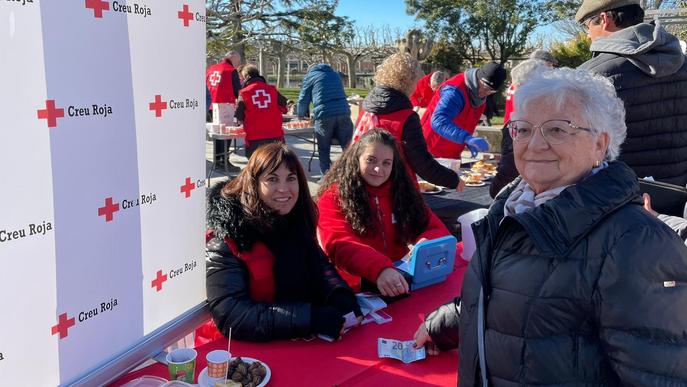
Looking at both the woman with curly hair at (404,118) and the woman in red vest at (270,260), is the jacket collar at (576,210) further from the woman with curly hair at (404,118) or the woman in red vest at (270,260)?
the woman with curly hair at (404,118)

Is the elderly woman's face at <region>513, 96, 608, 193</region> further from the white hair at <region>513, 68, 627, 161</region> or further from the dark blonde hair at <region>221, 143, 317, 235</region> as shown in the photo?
the dark blonde hair at <region>221, 143, 317, 235</region>

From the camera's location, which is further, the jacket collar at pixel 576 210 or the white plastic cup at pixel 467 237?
the white plastic cup at pixel 467 237

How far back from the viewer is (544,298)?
3.52 feet

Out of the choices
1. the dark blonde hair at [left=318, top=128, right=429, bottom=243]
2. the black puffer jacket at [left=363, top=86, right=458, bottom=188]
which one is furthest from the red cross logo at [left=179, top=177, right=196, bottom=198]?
the black puffer jacket at [left=363, top=86, right=458, bottom=188]

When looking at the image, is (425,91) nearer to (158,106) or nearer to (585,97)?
(158,106)

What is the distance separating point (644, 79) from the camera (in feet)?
7.06

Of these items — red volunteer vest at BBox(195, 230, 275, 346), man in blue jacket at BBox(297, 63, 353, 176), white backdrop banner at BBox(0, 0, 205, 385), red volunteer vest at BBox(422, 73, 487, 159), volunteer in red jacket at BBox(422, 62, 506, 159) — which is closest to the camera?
white backdrop banner at BBox(0, 0, 205, 385)

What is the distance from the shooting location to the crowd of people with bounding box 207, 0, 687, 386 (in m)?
1.02

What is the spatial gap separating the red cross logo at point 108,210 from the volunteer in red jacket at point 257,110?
5.03 metres

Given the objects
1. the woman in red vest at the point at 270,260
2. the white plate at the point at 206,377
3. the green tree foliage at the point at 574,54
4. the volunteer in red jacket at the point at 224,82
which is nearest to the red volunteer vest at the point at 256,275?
the woman in red vest at the point at 270,260

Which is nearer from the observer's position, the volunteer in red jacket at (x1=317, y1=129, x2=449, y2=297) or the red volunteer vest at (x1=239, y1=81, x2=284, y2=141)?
the volunteer in red jacket at (x1=317, y1=129, x2=449, y2=297)

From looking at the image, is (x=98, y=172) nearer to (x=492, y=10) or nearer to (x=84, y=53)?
(x=84, y=53)

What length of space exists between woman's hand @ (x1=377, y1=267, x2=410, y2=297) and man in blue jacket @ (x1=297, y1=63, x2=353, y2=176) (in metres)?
4.89

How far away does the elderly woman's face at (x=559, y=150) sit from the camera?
1.21 m
